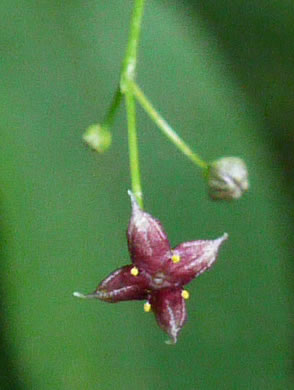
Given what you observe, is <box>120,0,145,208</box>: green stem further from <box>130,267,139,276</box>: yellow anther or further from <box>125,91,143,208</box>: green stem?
<box>130,267,139,276</box>: yellow anther

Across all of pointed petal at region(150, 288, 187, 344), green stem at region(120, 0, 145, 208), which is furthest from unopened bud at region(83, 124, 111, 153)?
pointed petal at region(150, 288, 187, 344)

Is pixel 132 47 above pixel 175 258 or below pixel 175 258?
above

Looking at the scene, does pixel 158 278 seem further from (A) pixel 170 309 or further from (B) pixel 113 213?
(B) pixel 113 213

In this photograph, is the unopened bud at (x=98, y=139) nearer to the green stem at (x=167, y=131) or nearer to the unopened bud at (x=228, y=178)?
the green stem at (x=167, y=131)

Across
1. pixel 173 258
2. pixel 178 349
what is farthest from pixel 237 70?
pixel 173 258

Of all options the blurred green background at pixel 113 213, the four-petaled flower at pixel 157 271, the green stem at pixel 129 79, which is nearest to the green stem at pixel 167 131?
the green stem at pixel 129 79

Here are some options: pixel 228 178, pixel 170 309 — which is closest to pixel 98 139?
pixel 228 178

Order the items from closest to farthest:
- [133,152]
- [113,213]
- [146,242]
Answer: [146,242], [133,152], [113,213]
